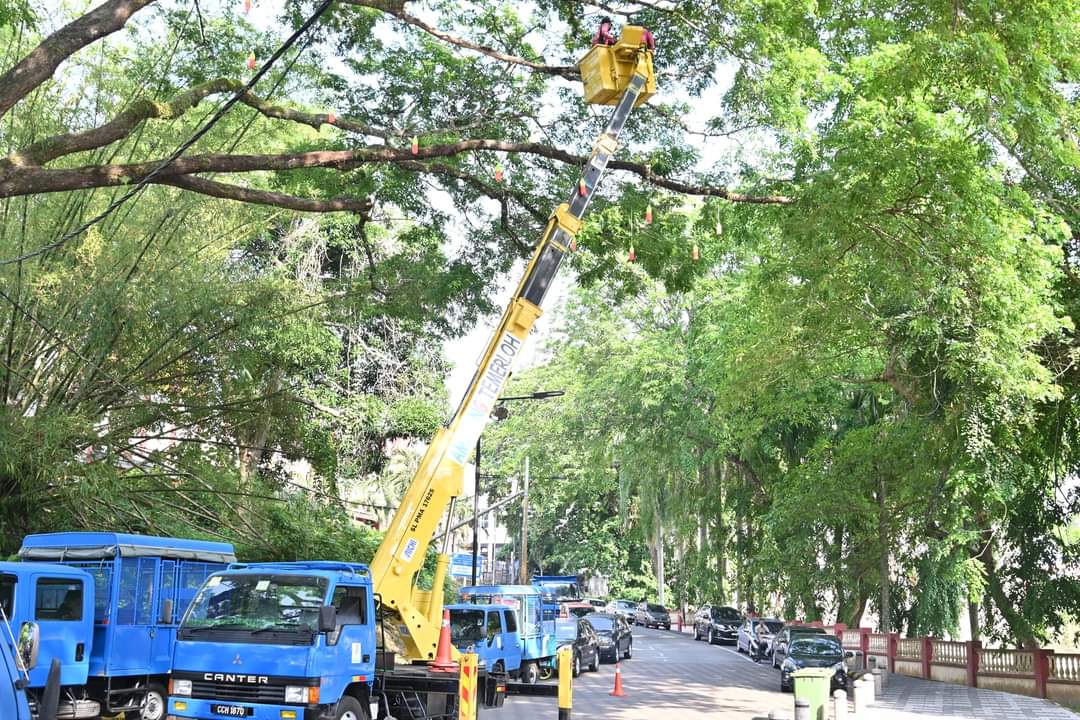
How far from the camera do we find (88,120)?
1761cm

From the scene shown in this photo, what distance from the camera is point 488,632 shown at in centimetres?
2000

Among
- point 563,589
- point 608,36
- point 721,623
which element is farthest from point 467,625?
point 563,589

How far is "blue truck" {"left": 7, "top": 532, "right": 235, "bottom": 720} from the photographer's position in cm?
1324

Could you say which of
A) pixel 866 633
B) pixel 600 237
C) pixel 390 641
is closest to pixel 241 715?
pixel 390 641

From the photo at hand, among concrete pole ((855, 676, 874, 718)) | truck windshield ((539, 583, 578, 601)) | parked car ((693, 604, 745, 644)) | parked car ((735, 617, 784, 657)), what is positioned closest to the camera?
concrete pole ((855, 676, 874, 718))

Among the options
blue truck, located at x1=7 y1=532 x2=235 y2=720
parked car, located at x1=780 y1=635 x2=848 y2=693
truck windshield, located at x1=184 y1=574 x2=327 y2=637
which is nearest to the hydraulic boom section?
truck windshield, located at x1=184 y1=574 x2=327 y2=637

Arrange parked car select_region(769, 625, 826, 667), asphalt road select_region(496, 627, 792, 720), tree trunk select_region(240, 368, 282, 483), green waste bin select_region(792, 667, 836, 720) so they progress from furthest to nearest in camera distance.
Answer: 1. parked car select_region(769, 625, 826, 667)
2. tree trunk select_region(240, 368, 282, 483)
3. asphalt road select_region(496, 627, 792, 720)
4. green waste bin select_region(792, 667, 836, 720)

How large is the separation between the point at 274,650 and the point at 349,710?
1188 millimetres

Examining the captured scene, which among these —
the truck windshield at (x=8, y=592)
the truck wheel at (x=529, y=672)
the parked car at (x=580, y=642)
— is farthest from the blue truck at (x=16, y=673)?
the parked car at (x=580, y=642)

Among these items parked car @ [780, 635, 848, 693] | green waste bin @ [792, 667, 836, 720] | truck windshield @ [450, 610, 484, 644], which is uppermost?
truck windshield @ [450, 610, 484, 644]

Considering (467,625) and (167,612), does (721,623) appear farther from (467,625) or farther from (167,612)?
(167,612)

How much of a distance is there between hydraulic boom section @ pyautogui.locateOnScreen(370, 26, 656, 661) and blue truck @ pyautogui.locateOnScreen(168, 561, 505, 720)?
1.64 m

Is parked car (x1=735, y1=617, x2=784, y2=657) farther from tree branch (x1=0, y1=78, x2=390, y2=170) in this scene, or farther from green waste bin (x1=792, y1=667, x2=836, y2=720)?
tree branch (x1=0, y1=78, x2=390, y2=170)

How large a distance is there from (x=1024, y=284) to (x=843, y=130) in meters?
4.40
